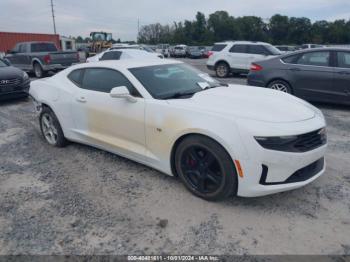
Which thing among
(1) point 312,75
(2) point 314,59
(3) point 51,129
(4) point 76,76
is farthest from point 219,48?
(3) point 51,129

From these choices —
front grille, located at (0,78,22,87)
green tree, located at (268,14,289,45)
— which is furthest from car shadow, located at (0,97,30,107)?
green tree, located at (268,14,289,45)

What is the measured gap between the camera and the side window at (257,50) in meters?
12.7

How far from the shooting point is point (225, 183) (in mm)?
3002

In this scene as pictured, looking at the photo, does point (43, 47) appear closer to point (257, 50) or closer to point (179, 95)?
point (257, 50)

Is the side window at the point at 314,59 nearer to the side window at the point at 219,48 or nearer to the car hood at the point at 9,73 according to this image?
the side window at the point at 219,48

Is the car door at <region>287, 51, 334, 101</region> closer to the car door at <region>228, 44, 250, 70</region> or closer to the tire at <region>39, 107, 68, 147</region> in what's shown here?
the tire at <region>39, 107, 68, 147</region>

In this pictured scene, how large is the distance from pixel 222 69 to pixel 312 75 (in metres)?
6.77

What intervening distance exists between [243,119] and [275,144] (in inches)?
14.8

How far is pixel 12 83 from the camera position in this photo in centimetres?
834

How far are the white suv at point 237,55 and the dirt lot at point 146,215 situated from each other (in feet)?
29.9

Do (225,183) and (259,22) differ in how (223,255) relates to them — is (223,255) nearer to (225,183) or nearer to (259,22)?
(225,183)

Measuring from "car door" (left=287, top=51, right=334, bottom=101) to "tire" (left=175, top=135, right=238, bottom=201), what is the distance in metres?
5.02

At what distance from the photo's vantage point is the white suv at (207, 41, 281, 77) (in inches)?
500

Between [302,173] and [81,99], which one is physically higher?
[81,99]
